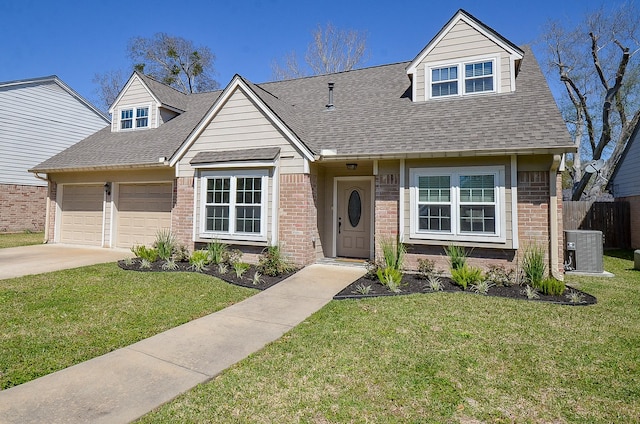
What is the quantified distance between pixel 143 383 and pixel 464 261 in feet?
22.7

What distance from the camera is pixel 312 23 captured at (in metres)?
25.1

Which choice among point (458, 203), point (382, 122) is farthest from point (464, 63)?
point (458, 203)

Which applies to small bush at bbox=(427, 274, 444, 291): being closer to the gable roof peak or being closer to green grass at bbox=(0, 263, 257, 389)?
green grass at bbox=(0, 263, 257, 389)

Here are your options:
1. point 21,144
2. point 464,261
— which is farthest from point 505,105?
point 21,144

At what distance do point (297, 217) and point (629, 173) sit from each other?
16.0 m

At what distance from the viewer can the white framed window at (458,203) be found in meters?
8.21

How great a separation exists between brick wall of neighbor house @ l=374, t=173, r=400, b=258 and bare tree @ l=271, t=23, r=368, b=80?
18.2 m

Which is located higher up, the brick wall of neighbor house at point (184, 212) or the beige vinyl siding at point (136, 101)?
the beige vinyl siding at point (136, 101)

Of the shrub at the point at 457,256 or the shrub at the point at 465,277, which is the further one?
the shrub at the point at 457,256

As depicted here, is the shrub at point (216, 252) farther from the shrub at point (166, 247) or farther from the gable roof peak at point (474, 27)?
the gable roof peak at point (474, 27)

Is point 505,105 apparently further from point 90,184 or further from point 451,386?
point 90,184

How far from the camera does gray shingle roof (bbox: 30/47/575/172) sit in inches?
329

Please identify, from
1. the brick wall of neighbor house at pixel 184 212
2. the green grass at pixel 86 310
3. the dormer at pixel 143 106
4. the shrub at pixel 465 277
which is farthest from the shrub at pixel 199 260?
the dormer at pixel 143 106

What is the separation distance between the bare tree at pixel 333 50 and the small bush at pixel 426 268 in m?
19.8
